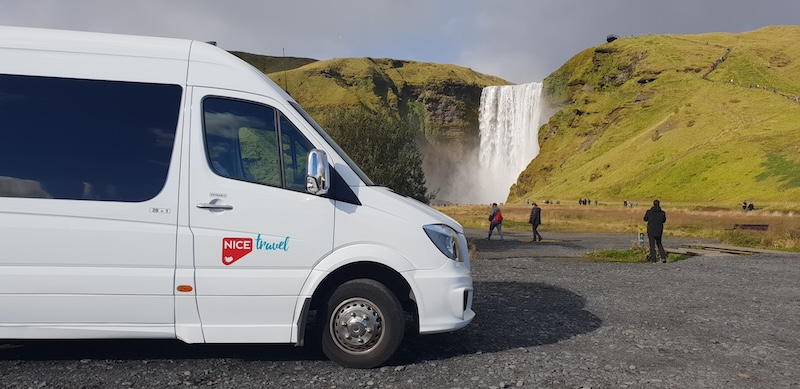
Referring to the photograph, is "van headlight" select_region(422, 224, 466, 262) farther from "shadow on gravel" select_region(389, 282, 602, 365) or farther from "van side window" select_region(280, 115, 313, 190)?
"van side window" select_region(280, 115, 313, 190)

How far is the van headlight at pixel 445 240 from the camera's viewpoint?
5621mm

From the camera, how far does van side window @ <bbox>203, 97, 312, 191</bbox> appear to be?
5484 millimetres

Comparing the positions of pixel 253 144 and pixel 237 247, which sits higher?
pixel 253 144

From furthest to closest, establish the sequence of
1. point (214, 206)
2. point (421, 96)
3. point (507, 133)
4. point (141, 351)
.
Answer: point (421, 96) → point (507, 133) → point (141, 351) → point (214, 206)

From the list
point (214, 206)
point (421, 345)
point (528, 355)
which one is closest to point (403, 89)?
point (421, 345)

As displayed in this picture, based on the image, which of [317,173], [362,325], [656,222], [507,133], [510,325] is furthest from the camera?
[507,133]

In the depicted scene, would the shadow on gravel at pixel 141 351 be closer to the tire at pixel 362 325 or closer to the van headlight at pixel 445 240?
the tire at pixel 362 325

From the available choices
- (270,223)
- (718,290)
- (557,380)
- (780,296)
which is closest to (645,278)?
(718,290)

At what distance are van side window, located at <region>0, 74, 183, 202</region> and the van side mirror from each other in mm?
1442

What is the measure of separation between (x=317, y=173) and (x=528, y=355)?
322 cm

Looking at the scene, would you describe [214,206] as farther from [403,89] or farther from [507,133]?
[403,89]

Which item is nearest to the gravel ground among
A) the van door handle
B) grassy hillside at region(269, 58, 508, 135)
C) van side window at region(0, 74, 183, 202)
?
the van door handle

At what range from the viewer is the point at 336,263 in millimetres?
5426

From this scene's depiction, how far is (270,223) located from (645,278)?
1097 cm
